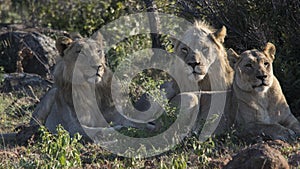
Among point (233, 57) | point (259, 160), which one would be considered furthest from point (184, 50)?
point (259, 160)

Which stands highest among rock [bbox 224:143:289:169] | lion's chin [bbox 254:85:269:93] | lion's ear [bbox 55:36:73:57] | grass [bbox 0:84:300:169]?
lion's ear [bbox 55:36:73:57]

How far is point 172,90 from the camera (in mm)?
8945

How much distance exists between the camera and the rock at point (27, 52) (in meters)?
13.5

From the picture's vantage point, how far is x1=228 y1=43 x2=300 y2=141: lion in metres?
7.62

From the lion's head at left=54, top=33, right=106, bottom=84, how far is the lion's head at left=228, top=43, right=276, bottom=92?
1685mm

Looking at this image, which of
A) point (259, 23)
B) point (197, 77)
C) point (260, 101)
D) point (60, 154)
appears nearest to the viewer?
point (60, 154)

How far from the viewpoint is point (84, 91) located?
892 centimetres

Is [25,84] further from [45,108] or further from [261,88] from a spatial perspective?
[261,88]

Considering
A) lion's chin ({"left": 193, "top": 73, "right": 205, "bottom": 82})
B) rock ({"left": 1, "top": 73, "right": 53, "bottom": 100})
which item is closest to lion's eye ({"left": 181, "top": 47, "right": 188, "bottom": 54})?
lion's chin ({"left": 193, "top": 73, "right": 205, "bottom": 82})

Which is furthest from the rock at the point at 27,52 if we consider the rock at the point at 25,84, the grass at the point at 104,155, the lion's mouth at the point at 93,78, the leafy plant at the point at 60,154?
the leafy plant at the point at 60,154

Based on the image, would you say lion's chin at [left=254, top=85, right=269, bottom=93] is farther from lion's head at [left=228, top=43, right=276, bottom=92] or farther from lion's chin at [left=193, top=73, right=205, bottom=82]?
lion's chin at [left=193, top=73, right=205, bottom=82]

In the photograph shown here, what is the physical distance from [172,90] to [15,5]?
10.8m

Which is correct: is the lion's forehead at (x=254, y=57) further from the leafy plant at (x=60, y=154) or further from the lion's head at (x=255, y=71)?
the leafy plant at (x=60, y=154)

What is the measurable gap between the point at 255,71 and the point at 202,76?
0.93 meters
